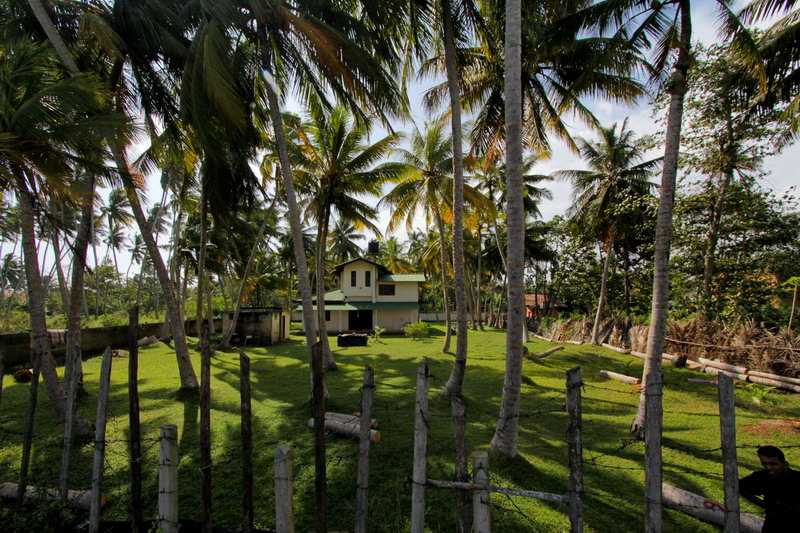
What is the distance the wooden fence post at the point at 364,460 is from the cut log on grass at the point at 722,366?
12.3 metres

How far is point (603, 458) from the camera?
231 inches

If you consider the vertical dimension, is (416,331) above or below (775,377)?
below

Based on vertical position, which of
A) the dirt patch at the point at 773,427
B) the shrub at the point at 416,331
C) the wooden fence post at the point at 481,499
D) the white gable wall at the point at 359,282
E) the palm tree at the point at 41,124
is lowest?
the shrub at the point at 416,331

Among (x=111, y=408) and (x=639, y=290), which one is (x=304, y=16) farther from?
(x=639, y=290)

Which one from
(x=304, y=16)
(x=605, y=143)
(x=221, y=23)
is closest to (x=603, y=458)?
(x=304, y=16)

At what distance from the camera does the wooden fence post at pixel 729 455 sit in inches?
98.4

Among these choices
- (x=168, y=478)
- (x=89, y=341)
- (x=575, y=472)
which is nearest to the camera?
(x=575, y=472)

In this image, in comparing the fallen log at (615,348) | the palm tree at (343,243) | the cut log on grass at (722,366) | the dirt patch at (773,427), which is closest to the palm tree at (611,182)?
the fallen log at (615,348)

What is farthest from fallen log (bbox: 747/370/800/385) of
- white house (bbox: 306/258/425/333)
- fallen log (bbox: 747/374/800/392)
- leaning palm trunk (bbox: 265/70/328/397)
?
white house (bbox: 306/258/425/333)

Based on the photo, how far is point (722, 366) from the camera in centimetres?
1105

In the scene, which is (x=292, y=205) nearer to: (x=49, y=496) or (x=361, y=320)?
(x=49, y=496)

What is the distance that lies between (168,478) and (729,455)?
4271mm

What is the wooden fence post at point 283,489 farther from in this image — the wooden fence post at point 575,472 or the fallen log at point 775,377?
the fallen log at point 775,377

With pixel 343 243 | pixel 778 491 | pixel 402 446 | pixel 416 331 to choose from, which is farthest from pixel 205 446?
pixel 343 243
